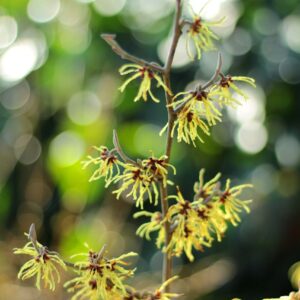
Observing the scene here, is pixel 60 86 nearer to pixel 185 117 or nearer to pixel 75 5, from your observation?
pixel 75 5

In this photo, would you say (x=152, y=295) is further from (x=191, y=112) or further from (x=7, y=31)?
(x=7, y=31)

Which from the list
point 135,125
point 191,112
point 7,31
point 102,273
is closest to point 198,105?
point 191,112

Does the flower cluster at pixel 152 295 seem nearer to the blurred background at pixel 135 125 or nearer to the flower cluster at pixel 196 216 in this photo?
the flower cluster at pixel 196 216

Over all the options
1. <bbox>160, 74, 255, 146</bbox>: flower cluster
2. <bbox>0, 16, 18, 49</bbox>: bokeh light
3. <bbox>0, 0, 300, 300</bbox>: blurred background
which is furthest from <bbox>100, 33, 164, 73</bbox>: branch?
<bbox>0, 16, 18, 49</bbox>: bokeh light

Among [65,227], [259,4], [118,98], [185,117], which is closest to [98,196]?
[65,227]

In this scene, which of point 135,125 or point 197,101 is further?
point 135,125

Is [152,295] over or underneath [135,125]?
underneath

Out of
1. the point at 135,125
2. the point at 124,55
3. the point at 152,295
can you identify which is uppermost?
the point at 135,125

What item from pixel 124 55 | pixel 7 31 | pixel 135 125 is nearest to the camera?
pixel 124 55
